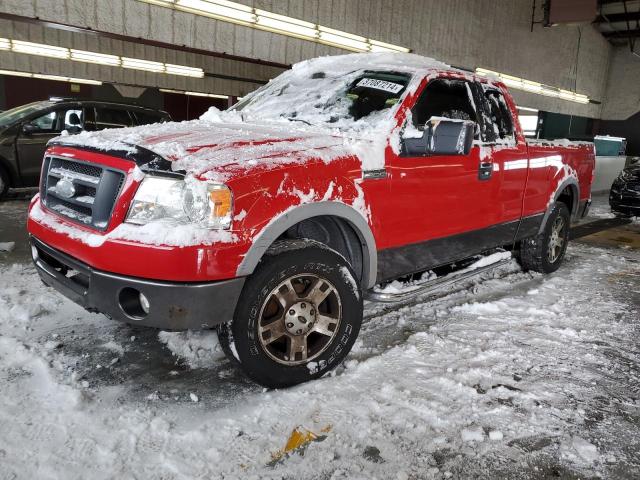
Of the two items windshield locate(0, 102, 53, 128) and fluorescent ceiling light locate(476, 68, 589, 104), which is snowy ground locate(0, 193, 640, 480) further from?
fluorescent ceiling light locate(476, 68, 589, 104)

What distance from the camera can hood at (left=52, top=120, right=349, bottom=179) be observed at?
2.25m

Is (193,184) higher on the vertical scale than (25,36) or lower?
lower

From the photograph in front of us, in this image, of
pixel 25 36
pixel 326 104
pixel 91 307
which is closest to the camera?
pixel 91 307

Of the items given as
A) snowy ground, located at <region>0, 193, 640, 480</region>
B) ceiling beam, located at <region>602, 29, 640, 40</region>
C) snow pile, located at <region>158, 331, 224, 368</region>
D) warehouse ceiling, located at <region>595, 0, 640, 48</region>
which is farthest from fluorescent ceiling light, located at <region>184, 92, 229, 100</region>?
ceiling beam, located at <region>602, 29, 640, 40</region>

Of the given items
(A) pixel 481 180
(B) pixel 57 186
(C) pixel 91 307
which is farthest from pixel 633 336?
(B) pixel 57 186

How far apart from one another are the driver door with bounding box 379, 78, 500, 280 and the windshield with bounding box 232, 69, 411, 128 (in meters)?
0.21

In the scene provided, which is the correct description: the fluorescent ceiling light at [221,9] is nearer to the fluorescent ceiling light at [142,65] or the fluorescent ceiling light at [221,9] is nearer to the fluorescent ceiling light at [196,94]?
the fluorescent ceiling light at [142,65]

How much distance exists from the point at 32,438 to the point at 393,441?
158 centimetres

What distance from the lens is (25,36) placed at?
11211 mm

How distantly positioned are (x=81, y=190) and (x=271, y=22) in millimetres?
8110

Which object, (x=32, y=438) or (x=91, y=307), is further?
(x=91, y=307)

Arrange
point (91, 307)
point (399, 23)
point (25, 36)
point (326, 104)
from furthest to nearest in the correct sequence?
point (399, 23) < point (25, 36) < point (326, 104) < point (91, 307)

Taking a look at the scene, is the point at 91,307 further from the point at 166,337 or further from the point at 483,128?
the point at 483,128

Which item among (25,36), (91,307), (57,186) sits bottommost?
(91,307)
